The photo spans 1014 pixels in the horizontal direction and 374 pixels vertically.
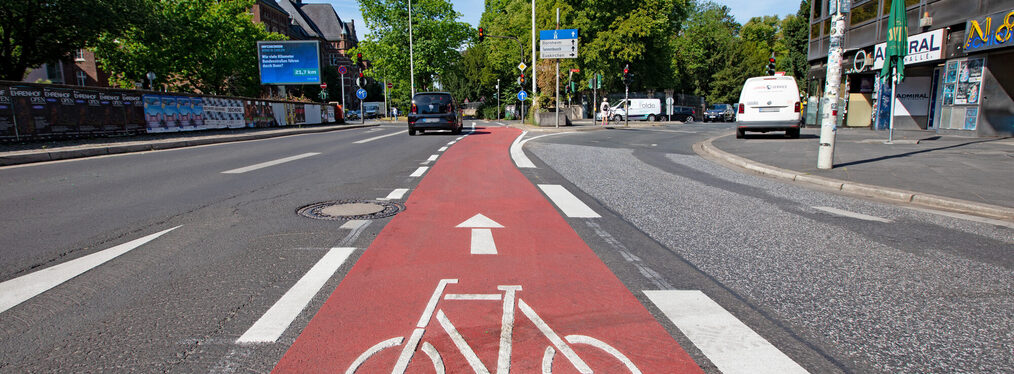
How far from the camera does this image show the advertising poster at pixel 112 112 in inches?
657

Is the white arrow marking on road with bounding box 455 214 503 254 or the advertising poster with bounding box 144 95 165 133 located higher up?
the advertising poster with bounding box 144 95 165 133

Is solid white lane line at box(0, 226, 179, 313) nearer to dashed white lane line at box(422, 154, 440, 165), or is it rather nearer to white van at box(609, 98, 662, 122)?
dashed white lane line at box(422, 154, 440, 165)

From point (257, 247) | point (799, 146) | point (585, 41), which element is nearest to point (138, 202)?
point (257, 247)

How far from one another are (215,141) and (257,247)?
15.7 metres

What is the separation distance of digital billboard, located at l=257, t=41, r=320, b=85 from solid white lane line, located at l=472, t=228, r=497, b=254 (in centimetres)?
3777

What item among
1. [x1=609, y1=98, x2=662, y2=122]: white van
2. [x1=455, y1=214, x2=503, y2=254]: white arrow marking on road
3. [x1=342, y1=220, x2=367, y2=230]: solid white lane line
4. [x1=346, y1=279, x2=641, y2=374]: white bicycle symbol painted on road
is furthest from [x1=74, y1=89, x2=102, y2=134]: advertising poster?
[x1=609, y1=98, x2=662, y2=122]: white van

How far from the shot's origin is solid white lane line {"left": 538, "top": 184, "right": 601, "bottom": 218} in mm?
5852

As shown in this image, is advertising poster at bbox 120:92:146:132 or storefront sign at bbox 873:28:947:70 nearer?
advertising poster at bbox 120:92:146:132

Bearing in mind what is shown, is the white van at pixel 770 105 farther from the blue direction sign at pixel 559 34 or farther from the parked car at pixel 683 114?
the parked car at pixel 683 114

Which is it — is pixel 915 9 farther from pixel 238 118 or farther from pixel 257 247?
pixel 238 118

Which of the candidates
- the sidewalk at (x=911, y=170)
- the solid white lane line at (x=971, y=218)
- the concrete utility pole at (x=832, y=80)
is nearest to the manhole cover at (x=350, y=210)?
the solid white lane line at (x=971, y=218)

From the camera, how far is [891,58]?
1538 cm

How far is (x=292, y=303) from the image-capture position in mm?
3010

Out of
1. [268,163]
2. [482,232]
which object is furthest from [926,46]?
[268,163]
